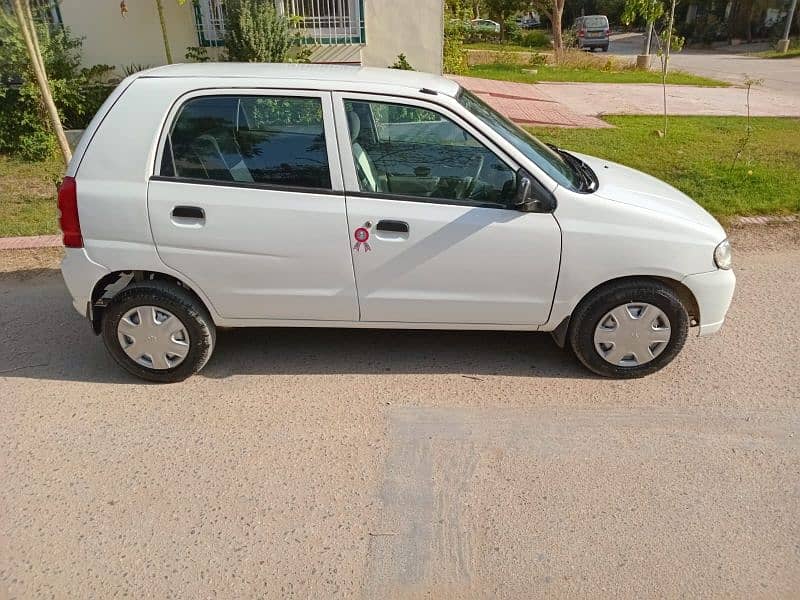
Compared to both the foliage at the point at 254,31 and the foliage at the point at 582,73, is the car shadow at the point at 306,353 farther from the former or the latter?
the foliage at the point at 582,73

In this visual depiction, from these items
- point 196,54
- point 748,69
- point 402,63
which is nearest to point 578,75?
point 748,69

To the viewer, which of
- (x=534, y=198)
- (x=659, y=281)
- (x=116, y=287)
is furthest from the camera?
(x=116, y=287)

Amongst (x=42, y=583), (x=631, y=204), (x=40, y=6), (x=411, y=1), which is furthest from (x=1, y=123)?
(x=631, y=204)

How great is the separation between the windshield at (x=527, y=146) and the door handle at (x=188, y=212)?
1618 mm

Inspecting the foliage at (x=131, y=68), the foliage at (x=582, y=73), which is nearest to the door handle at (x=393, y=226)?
the foliage at (x=131, y=68)

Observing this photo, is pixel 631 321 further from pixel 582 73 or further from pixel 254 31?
pixel 582 73

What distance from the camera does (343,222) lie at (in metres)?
3.11

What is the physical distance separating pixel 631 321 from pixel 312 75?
237 centimetres

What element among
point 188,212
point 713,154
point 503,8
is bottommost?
point 713,154

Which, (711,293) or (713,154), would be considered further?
(713,154)

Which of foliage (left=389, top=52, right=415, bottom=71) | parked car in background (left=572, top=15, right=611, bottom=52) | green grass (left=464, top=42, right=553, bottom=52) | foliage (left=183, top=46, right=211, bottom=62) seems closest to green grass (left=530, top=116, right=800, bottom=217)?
foliage (left=389, top=52, right=415, bottom=71)

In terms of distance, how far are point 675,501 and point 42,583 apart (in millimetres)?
2737

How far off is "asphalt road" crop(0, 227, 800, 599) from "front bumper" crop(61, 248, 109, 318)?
59 centimetres

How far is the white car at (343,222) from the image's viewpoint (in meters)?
3.12
